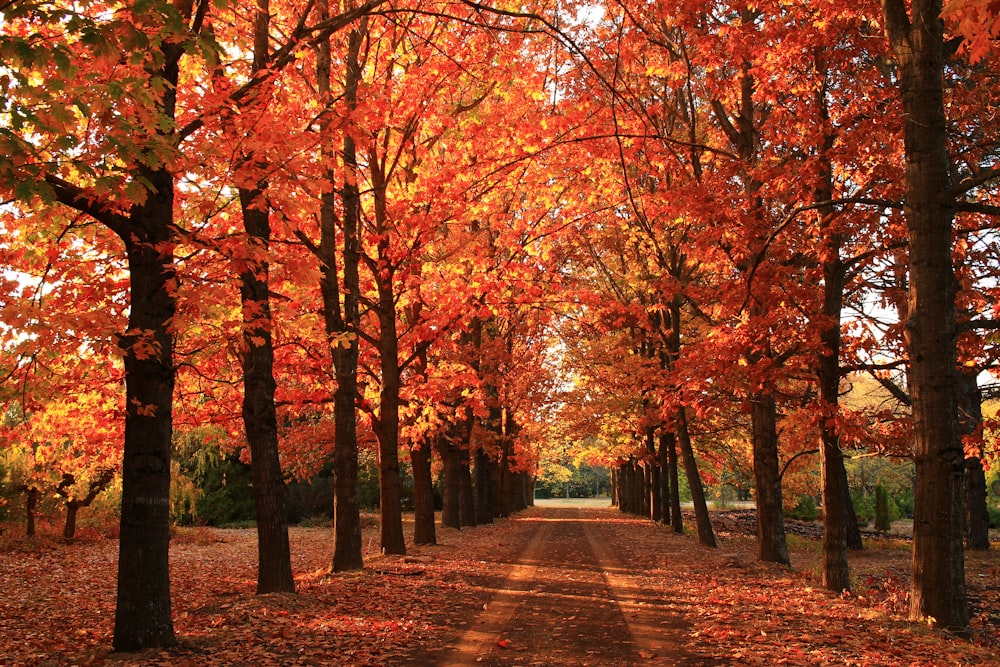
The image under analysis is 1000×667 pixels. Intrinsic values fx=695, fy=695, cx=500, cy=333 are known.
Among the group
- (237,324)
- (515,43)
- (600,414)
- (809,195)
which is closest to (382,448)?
(237,324)

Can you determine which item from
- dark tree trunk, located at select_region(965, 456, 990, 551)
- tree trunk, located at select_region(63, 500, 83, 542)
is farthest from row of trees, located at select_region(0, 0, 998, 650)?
dark tree trunk, located at select_region(965, 456, 990, 551)

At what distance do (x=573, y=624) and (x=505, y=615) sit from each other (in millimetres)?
1108

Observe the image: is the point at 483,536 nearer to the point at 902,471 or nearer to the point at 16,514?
the point at 16,514

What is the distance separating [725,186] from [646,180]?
964 cm

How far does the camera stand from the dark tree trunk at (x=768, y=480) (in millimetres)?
15000

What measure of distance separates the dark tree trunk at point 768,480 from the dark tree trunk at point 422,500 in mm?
9409

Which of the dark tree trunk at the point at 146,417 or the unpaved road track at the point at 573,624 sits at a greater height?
the dark tree trunk at the point at 146,417

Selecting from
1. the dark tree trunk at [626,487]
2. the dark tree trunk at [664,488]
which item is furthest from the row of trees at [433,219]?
the dark tree trunk at [626,487]

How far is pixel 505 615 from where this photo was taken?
32.2 feet

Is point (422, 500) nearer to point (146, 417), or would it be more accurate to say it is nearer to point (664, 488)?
point (146, 417)

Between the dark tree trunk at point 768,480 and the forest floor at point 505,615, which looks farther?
the dark tree trunk at point 768,480

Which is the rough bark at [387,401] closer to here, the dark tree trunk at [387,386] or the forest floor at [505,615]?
the dark tree trunk at [387,386]

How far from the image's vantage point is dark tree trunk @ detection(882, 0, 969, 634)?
7578mm

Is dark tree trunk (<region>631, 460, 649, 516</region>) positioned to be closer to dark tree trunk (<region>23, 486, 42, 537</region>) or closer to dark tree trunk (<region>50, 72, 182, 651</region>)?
dark tree trunk (<region>23, 486, 42, 537</region>)
